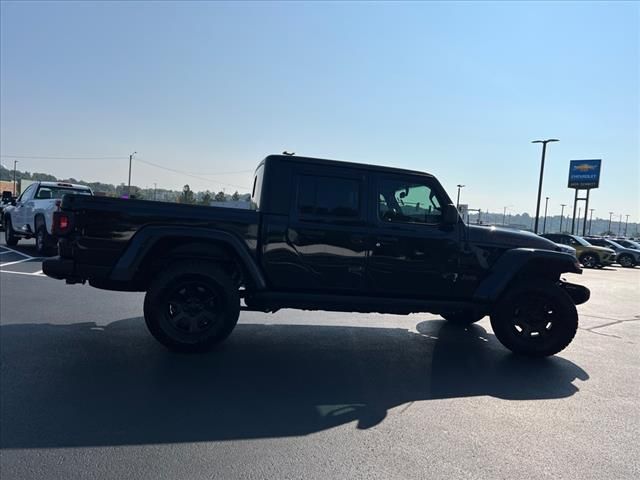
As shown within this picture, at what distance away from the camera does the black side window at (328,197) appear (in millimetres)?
5207

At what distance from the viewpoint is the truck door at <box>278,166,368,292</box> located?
5.09 metres

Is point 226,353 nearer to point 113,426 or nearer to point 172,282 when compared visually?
point 172,282

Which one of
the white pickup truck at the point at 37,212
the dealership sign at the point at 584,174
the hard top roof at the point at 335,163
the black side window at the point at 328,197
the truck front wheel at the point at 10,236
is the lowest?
the truck front wheel at the point at 10,236

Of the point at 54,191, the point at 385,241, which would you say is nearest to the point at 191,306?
the point at 385,241

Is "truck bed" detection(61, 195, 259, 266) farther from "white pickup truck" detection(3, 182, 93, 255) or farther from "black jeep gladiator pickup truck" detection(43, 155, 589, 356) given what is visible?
"white pickup truck" detection(3, 182, 93, 255)

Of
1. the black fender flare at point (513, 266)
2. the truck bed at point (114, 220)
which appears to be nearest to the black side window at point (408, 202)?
the black fender flare at point (513, 266)

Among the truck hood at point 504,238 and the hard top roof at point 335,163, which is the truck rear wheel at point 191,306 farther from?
the truck hood at point 504,238

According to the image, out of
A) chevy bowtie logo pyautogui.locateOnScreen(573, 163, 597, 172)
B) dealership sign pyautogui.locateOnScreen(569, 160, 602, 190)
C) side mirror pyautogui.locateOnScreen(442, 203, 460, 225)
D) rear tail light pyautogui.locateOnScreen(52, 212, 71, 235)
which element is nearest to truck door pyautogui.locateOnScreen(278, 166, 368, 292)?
side mirror pyautogui.locateOnScreen(442, 203, 460, 225)

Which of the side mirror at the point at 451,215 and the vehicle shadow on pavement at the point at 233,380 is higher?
the side mirror at the point at 451,215

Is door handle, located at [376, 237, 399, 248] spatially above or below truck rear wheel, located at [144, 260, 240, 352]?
above

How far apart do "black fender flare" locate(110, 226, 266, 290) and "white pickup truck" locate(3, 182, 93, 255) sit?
7.89 m

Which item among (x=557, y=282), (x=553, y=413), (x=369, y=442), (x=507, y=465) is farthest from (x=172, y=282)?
(x=557, y=282)

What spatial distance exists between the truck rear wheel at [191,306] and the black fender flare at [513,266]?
2898 mm

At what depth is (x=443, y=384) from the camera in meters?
4.48
